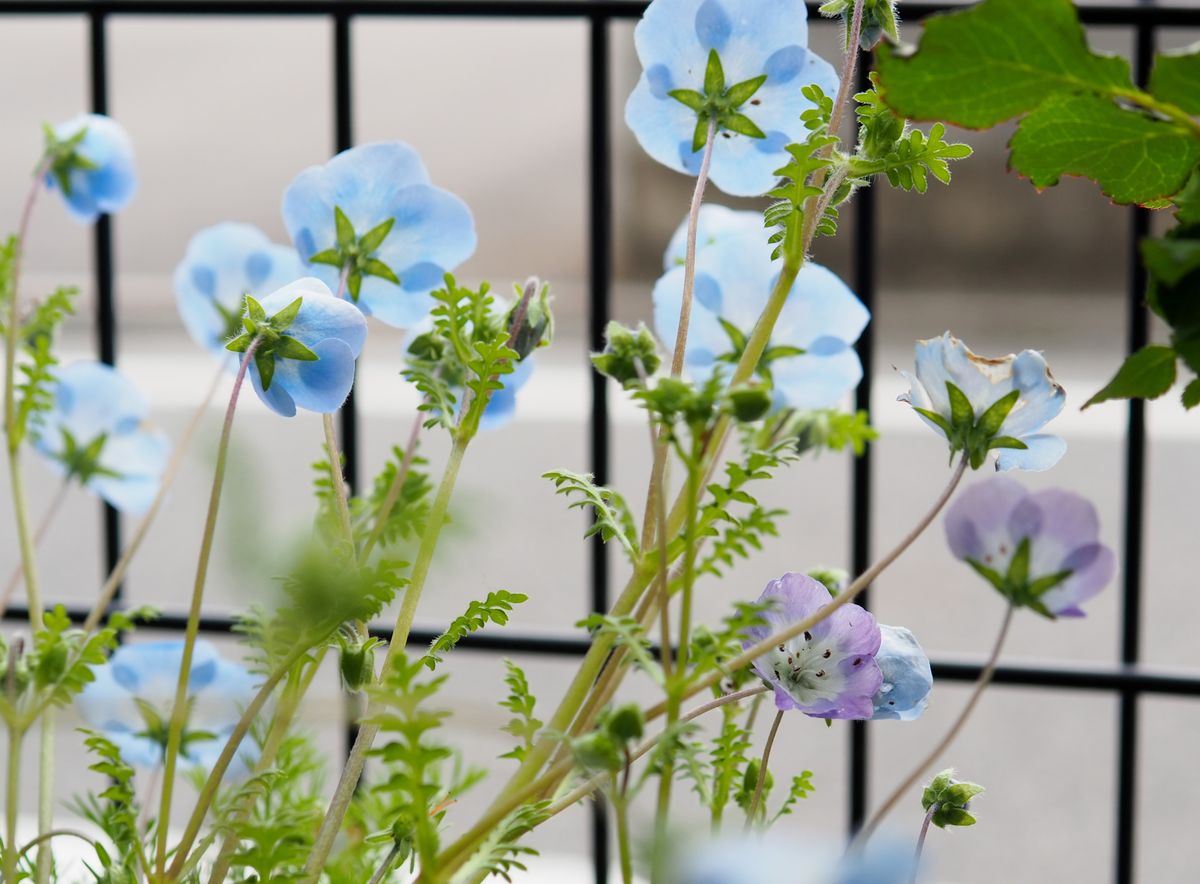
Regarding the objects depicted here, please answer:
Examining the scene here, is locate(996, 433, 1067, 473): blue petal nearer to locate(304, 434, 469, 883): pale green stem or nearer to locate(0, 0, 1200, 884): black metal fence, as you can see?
locate(304, 434, 469, 883): pale green stem

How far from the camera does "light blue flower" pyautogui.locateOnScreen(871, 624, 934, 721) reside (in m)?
0.44

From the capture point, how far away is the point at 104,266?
1.01 metres

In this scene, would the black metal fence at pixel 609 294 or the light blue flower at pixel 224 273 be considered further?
the black metal fence at pixel 609 294

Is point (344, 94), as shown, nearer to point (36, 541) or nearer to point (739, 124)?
point (36, 541)

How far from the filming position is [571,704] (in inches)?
16.9

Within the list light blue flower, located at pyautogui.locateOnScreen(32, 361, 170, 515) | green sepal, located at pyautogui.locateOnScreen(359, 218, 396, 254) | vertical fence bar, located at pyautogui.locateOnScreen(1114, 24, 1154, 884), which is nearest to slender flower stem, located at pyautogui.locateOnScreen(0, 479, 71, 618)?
light blue flower, located at pyautogui.locateOnScreen(32, 361, 170, 515)

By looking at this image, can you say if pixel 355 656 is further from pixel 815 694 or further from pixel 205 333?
pixel 205 333

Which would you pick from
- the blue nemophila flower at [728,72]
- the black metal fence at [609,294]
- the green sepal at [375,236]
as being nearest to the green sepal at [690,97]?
the blue nemophila flower at [728,72]

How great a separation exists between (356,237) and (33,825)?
1.47 metres

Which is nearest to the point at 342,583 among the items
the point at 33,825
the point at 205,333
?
the point at 205,333

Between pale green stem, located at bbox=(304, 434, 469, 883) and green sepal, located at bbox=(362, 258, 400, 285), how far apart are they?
96mm

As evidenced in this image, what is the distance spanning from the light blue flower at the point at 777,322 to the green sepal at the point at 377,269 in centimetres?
10

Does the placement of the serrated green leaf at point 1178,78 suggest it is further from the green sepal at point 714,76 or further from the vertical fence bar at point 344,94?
the vertical fence bar at point 344,94

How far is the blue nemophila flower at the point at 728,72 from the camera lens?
48 cm
